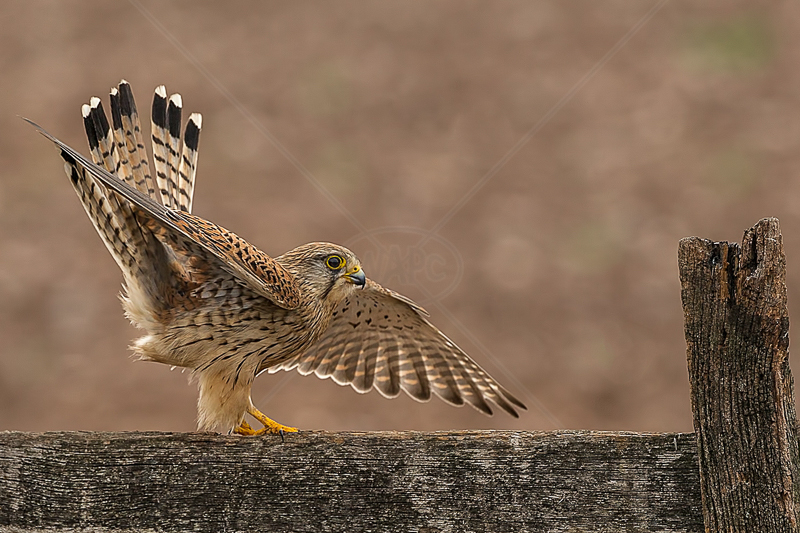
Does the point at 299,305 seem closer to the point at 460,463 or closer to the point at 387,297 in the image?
the point at 387,297

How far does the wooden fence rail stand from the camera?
161cm

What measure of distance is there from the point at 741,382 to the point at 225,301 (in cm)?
186

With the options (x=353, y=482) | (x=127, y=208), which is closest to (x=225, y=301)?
(x=127, y=208)

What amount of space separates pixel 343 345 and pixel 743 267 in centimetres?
227

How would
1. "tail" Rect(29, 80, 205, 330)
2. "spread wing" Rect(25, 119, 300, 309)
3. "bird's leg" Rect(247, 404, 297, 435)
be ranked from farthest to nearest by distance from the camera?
1. "bird's leg" Rect(247, 404, 297, 435)
2. "tail" Rect(29, 80, 205, 330)
3. "spread wing" Rect(25, 119, 300, 309)

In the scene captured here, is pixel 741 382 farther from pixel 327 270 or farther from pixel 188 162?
pixel 188 162

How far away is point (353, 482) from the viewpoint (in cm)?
184

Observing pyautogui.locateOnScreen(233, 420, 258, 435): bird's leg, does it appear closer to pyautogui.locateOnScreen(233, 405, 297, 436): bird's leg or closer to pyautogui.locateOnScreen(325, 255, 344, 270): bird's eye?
pyautogui.locateOnScreen(233, 405, 297, 436): bird's leg

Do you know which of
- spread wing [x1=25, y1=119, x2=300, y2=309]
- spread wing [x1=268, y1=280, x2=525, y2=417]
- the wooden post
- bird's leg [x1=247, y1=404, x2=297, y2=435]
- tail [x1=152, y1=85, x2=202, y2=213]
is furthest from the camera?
spread wing [x1=268, y1=280, x2=525, y2=417]

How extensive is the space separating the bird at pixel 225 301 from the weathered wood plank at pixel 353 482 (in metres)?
0.84

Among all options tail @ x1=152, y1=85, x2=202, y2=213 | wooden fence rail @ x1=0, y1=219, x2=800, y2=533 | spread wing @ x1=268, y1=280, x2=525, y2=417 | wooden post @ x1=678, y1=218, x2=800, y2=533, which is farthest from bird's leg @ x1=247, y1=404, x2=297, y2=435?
wooden post @ x1=678, y1=218, x2=800, y2=533

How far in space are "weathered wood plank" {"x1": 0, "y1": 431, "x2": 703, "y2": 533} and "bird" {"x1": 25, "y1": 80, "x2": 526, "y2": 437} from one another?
2.75 ft

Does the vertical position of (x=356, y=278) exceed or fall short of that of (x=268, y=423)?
it exceeds it

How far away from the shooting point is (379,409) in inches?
215
